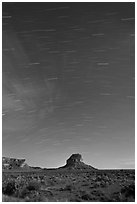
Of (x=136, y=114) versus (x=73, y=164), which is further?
(x=73, y=164)

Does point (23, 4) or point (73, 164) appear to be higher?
point (23, 4)

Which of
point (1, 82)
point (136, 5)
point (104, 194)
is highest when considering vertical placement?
point (136, 5)

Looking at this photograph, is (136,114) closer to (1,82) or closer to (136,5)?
(136,5)

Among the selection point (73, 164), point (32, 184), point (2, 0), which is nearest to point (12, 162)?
point (73, 164)

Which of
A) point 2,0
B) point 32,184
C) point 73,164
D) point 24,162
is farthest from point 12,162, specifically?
point 2,0

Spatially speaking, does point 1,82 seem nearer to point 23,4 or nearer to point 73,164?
point 23,4

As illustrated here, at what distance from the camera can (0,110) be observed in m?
9.15

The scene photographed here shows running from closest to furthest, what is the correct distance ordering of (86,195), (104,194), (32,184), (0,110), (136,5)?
1. (0,110)
2. (136,5)
3. (86,195)
4. (104,194)
5. (32,184)

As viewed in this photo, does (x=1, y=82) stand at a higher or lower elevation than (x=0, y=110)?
higher

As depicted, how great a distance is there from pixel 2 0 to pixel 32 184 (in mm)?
8863

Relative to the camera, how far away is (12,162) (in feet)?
277

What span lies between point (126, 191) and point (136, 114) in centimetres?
453

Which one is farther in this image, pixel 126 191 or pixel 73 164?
pixel 73 164

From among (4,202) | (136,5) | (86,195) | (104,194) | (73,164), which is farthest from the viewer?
(73,164)
